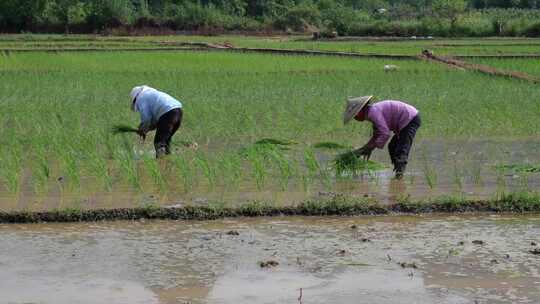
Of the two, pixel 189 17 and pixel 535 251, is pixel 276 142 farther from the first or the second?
pixel 189 17

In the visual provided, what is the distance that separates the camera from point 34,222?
18.3 ft

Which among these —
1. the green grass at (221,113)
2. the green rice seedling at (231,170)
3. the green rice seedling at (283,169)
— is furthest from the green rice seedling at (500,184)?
the green rice seedling at (231,170)

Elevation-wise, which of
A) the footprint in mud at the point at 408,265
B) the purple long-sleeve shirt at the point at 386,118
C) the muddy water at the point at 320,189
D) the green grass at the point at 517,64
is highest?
the purple long-sleeve shirt at the point at 386,118

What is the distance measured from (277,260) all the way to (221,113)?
6.61 m

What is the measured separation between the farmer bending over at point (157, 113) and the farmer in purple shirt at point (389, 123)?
1681mm

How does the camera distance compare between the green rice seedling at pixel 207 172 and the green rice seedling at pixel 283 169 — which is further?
the green rice seedling at pixel 283 169

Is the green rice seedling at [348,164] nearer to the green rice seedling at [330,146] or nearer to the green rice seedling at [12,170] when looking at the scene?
the green rice seedling at [330,146]

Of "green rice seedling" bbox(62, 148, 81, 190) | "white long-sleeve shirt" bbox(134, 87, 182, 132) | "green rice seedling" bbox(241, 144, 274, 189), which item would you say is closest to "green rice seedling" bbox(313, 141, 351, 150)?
"green rice seedling" bbox(241, 144, 274, 189)

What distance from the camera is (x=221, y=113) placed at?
11180 millimetres

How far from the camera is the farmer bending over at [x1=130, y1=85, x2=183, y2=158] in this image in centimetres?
783

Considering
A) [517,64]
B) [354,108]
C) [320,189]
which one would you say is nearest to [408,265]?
[320,189]

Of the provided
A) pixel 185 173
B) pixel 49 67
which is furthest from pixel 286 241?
pixel 49 67

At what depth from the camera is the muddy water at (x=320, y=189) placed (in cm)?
614

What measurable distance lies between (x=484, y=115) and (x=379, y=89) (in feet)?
10.6
